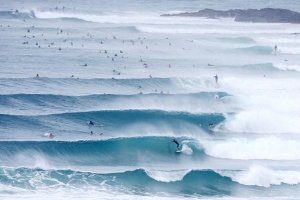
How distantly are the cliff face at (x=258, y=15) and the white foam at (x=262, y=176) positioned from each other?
4818cm

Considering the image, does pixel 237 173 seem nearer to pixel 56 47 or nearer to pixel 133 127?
pixel 133 127

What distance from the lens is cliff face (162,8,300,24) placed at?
6962cm

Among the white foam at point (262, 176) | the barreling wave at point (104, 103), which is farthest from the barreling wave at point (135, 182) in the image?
the barreling wave at point (104, 103)

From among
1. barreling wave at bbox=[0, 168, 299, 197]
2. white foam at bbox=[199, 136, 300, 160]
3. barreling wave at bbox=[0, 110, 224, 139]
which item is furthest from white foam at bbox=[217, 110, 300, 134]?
barreling wave at bbox=[0, 168, 299, 197]

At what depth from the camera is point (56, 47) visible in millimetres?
47344

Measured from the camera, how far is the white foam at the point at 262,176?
2312 cm

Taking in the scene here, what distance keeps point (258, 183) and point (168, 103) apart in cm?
1035

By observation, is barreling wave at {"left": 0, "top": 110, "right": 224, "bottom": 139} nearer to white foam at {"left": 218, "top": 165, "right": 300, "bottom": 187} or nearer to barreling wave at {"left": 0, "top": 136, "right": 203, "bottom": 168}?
barreling wave at {"left": 0, "top": 136, "right": 203, "bottom": 168}

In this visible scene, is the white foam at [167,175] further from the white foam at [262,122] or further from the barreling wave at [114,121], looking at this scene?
the white foam at [262,122]

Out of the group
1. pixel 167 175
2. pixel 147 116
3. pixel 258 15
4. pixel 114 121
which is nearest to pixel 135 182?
pixel 167 175

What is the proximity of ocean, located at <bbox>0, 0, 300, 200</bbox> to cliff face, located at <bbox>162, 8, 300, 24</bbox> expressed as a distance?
1415cm

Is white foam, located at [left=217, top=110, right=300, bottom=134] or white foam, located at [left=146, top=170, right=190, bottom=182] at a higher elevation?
white foam, located at [left=217, top=110, right=300, bottom=134]

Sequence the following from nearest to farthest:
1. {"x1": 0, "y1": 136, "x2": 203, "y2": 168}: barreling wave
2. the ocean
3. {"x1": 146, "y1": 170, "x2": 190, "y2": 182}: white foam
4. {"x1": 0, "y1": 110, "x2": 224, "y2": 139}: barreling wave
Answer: the ocean
{"x1": 146, "y1": 170, "x2": 190, "y2": 182}: white foam
{"x1": 0, "y1": 136, "x2": 203, "y2": 168}: barreling wave
{"x1": 0, "y1": 110, "x2": 224, "y2": 139}: barreling wave

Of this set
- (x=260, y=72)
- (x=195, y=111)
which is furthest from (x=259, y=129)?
(x=260, y=72)
